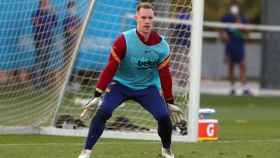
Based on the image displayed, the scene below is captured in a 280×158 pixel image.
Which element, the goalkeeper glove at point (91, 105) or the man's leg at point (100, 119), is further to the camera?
the man's leg at point (100, 119)

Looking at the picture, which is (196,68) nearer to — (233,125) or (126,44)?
(126,44)

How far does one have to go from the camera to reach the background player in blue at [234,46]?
24.7 m

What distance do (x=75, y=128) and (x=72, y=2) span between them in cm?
173

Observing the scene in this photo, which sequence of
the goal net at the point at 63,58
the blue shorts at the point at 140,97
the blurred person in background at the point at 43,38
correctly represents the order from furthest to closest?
the blurred person in background at the point at 43,38 < the goal net at the point at 63,58 < the blue shorts at the point at 140,97

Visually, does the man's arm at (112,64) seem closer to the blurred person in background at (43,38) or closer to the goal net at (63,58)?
the goal net at (63,58)

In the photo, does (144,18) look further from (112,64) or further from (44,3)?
(44,3)

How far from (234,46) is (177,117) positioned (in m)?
12.8

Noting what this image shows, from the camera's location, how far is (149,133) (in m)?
14.4

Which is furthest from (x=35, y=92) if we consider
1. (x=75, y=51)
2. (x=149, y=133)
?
(x=149, y=133)

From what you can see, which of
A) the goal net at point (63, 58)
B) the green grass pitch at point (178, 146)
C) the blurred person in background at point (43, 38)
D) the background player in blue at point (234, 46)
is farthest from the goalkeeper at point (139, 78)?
the background player in blue at point (234, 46)

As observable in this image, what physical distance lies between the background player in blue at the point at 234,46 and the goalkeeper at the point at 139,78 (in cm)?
1261

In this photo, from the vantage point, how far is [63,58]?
15367mm

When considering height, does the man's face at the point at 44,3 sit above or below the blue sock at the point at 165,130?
above

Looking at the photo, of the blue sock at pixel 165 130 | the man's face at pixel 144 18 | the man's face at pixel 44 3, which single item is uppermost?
the man's face at pixel 144 18
